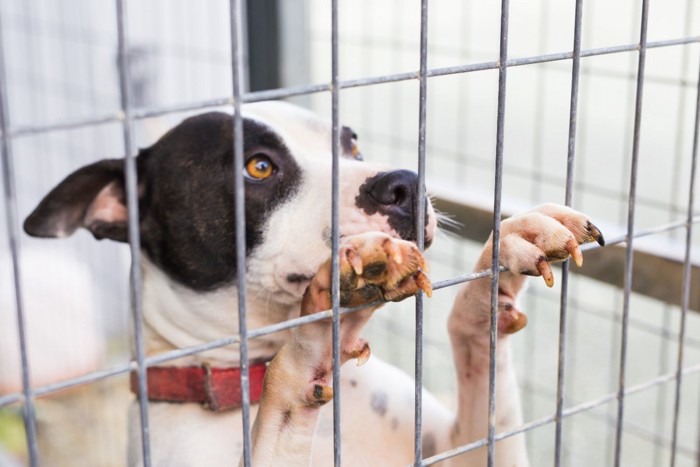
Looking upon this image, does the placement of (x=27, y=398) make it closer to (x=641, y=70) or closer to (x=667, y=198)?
(x=641, y=70)

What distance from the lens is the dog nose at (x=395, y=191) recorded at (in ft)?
4.76

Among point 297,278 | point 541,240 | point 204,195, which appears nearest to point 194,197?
point 204,195

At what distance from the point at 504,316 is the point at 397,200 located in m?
0.25

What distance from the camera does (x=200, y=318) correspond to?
1.75m

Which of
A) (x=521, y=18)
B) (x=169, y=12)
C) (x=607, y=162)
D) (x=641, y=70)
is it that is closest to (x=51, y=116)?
(x=169, y=12)

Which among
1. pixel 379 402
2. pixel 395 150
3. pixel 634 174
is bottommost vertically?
pixel 379 402

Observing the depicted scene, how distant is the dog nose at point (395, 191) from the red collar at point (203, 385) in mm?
392

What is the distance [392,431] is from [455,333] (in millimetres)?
231

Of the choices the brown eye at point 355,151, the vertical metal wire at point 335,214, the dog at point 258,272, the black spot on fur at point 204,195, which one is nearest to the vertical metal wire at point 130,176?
the vertical metal wire at point 335,214

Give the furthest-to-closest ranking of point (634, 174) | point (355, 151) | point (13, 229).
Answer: point (355, 151)
point (634, 174)
point (13, 229)

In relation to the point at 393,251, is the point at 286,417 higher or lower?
lower

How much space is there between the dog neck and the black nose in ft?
0.99

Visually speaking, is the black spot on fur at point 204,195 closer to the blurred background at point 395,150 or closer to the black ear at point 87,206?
the black ear at point 87,206

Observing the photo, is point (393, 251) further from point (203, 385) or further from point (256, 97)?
point (203, 385)
